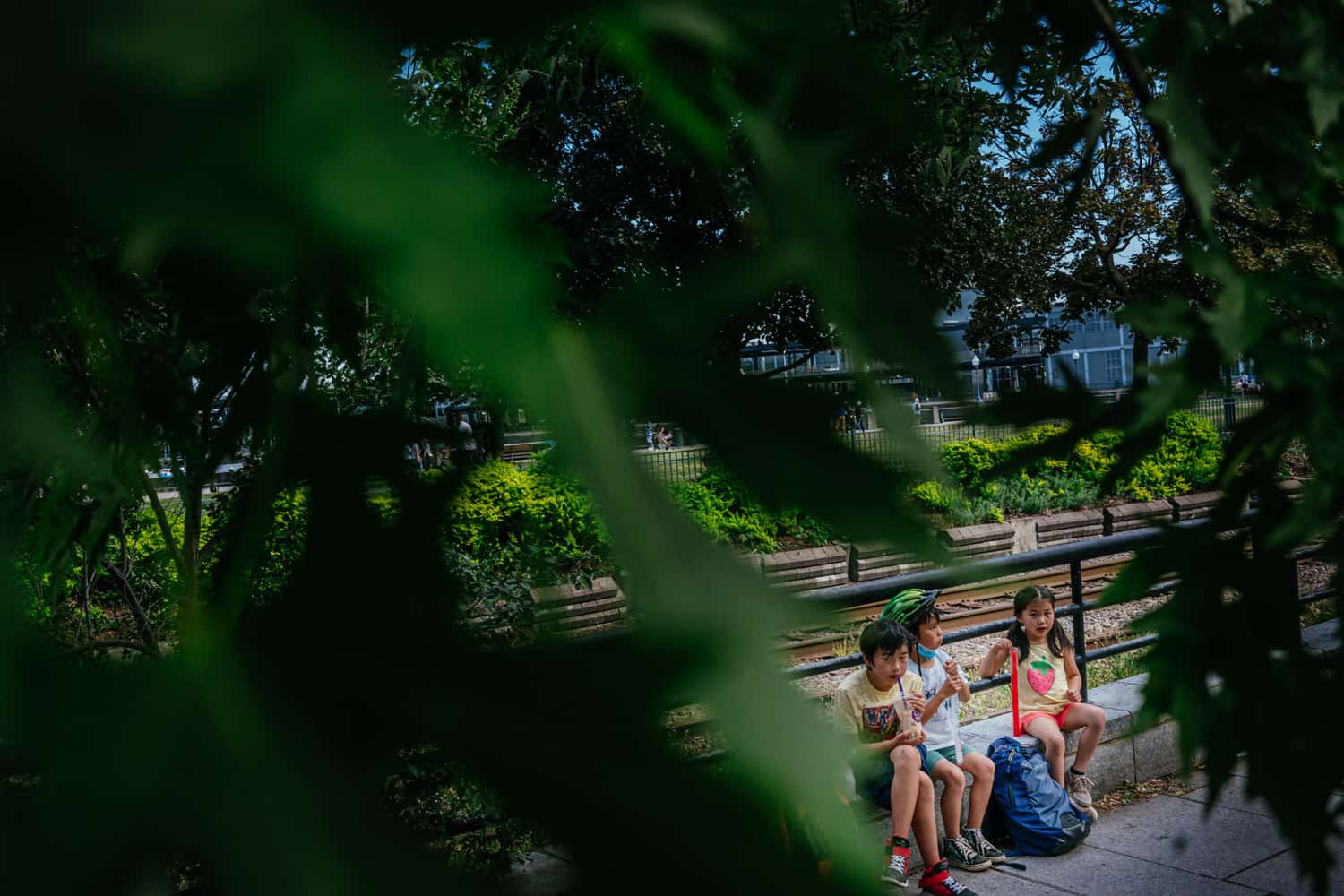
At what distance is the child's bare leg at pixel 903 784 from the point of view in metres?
3.12

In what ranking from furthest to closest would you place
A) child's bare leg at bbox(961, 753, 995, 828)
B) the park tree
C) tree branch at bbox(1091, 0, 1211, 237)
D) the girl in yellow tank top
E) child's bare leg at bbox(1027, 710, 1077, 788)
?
the girl in yellow tank top
child's bare leg at bbox(1027, 710, 1077, 788)
child's bare leg at bbox(961, 753, 995, 828)
tree branch at bbox(1091, 0, 1211, 237)
the park tree

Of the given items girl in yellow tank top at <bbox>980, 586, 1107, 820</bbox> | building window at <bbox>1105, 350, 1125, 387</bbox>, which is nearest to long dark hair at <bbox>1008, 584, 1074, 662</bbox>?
girl in yellow tank top at <bbox>980, 586, 1107, 820</bbox>

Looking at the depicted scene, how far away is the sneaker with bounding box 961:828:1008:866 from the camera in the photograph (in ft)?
11.4

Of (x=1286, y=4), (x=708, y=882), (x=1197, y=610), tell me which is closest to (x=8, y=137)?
(x=708, y=882)

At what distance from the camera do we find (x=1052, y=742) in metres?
3.65

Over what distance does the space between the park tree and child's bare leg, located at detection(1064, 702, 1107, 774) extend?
155 inches

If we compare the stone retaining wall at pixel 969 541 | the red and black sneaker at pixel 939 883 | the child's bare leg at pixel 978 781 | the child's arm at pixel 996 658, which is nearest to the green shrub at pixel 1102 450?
the stone retaining wall at pixel 969 541

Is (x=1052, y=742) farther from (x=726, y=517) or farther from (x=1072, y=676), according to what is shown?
(x=726, y=517)

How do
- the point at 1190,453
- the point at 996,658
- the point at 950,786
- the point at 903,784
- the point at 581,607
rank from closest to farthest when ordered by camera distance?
the point at 581,607 → the point at 1190,453 → the point at 903,784 → the point at 950,786 → the point at 996,658

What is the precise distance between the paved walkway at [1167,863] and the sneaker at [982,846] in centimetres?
4

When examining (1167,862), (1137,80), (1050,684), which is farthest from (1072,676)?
(1137,80)

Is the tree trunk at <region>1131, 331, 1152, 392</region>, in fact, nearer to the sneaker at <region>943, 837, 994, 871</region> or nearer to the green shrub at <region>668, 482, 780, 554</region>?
the green shrub at <region>668, 482, 780, 554</region>

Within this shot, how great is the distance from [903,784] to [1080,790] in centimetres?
102

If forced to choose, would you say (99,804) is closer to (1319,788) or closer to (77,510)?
(77,510)
